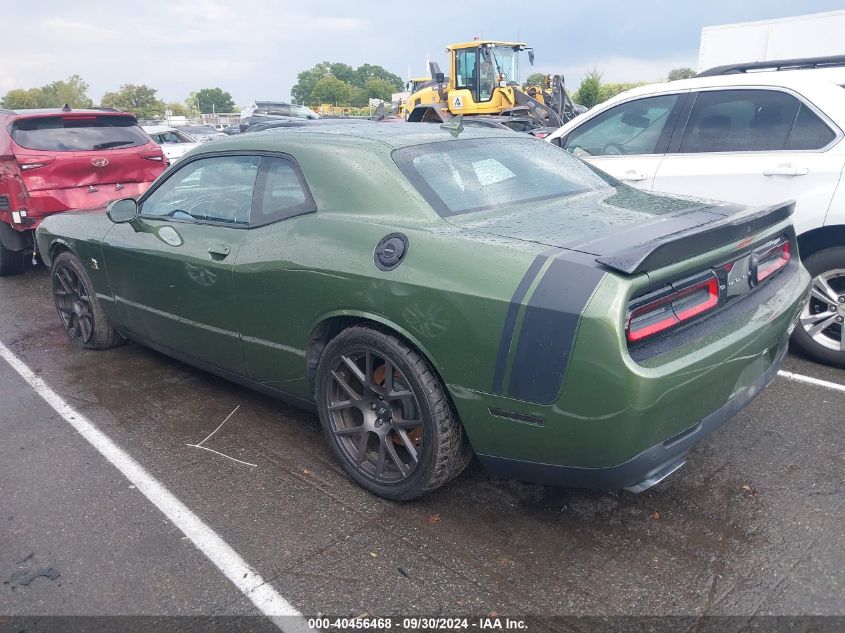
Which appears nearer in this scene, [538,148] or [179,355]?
[538,148]

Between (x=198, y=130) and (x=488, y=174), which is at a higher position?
(x=488, y=174)

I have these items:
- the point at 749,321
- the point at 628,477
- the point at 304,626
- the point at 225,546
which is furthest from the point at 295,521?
the point at 749,321

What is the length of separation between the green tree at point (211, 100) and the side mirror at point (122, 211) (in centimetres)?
12669

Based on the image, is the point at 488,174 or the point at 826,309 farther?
the point at 826,309

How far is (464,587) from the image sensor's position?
8.05ft

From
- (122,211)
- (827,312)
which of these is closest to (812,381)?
(827,312)

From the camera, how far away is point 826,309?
172 inches

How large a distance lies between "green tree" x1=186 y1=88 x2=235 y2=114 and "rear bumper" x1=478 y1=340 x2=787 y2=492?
424ft

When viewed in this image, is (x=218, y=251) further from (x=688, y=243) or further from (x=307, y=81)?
(x=307, y=81)

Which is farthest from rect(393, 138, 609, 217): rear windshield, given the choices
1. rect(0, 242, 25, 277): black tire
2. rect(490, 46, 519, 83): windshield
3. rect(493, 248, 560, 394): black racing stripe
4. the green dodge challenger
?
rect(490, 46, 519, 83): windshield

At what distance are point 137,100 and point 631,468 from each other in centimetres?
9364

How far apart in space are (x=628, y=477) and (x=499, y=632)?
67cm

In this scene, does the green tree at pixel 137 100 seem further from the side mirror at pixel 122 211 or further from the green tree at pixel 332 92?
the side mirror at pixel 122 211

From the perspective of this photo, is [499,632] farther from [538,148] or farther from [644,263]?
[538,148]
